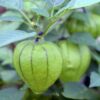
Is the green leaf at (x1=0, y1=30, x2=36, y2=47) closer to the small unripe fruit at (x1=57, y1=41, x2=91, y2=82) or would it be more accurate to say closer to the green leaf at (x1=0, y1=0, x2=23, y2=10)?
the green leaf at (x1=0, y1=0, x2=23, y2=10)

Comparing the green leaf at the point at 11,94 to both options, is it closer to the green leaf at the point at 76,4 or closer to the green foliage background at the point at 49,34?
the green foliage background at the point at 49,34

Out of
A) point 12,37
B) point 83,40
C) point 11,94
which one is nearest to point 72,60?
point 83,40

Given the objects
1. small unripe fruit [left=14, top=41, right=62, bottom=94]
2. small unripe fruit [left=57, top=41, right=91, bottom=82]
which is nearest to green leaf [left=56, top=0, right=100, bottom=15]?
small unripe fruit [left=14, top=41, right=62, bottom=94]

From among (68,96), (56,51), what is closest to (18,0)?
(56,51)

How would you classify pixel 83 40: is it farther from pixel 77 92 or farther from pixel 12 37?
pixel 12 37

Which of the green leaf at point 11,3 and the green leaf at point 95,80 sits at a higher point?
the green leaf at point 11,3

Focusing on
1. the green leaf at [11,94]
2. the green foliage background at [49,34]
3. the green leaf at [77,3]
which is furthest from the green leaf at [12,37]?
the green leaf at [11,94]

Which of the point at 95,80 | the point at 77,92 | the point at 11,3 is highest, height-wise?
the point at 11,3
